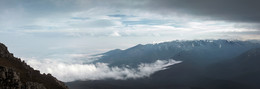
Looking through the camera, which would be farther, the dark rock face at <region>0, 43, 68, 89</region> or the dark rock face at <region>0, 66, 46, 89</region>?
the dark rock face at <region>0, 43, 68, 89</region>

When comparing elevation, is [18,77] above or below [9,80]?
above

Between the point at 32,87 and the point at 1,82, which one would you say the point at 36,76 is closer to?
the point at 32,87

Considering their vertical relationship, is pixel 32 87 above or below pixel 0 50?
below

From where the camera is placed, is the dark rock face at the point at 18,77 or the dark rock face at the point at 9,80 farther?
the dark rock face at the point at 18,77

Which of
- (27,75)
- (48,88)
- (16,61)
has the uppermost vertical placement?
(16,61)

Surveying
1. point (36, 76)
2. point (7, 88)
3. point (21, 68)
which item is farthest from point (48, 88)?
point (7, 88)

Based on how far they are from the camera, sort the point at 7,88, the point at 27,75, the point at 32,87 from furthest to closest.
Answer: the point at 27,75 → the point at 32,87 → the point at 7,88

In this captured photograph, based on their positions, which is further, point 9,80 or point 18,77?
point 18,77

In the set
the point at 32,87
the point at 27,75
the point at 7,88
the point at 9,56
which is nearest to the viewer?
the point at 7,88
